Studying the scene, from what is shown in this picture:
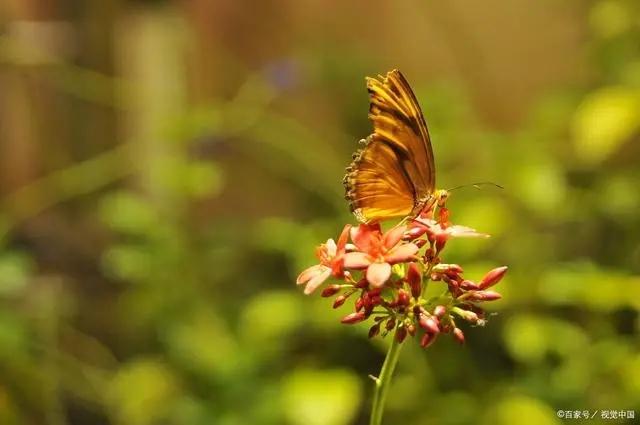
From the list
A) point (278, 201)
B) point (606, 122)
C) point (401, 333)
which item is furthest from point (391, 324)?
point (278, 201)

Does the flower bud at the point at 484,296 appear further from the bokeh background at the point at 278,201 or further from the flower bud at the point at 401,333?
the bokeh background at the point at 278,201

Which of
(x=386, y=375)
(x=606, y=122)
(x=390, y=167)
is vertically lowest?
(x=386, y=375)

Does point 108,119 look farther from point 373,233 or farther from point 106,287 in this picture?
point 373,233

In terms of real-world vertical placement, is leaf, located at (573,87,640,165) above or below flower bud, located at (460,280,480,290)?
above

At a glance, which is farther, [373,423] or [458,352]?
[458,352]

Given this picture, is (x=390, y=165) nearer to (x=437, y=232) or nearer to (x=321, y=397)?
(x=437, y=232)

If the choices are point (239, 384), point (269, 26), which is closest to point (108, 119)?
point (269, 26)

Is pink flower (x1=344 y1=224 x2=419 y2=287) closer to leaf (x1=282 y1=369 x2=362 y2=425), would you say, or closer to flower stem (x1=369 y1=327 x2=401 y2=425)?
flower stem (x1=369 y1=327 x2=401 y2=425)

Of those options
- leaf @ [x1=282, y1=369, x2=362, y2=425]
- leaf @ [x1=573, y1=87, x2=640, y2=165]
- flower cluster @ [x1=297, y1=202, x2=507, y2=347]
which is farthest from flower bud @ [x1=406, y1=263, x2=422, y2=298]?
leaf @ [x1=573, y1=87, x2=640, y2=165]
